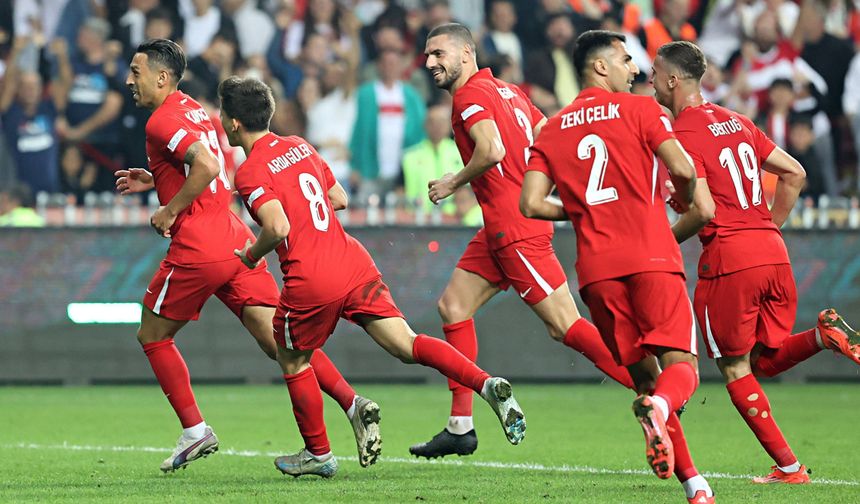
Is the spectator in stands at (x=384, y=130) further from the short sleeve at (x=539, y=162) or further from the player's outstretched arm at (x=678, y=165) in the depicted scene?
the player's outstretched arm at (x=678, y=165)

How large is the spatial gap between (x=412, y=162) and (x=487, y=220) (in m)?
6.83

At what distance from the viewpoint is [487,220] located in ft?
28.3

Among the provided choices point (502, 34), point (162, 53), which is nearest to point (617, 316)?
point (162, 53)

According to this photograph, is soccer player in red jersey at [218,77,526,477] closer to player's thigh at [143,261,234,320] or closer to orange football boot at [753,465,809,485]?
player's thigh at [143,261,234,320]

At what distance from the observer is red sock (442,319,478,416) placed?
8.87 m

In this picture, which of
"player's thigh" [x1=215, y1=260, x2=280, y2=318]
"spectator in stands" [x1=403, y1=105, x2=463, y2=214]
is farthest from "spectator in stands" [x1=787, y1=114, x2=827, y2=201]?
"player's thigh" [x1=215, y1=260, x2=280, y2=318]

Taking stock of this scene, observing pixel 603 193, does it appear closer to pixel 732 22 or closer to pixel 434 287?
pixel 434 287

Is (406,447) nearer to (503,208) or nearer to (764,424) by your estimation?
(503,208)

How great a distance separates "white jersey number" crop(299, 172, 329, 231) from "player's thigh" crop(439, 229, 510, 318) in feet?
4.51

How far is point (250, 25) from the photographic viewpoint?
1733 centimetres

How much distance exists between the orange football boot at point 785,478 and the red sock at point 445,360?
1.54 metres

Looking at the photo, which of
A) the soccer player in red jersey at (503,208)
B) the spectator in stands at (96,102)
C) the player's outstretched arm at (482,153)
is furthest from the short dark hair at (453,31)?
the spectator in stands at (96,102)

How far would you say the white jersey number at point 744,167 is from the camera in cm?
774

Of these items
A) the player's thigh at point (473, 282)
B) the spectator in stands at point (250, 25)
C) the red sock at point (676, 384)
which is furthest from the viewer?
the spectator in stands at point (250, 25)
